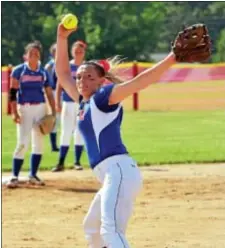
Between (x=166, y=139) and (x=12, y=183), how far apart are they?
6712 mm

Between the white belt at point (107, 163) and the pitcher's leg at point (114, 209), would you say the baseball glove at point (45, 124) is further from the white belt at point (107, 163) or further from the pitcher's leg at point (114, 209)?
the pitcher's leg at point (114, 209)

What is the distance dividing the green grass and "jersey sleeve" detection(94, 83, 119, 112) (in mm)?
7675

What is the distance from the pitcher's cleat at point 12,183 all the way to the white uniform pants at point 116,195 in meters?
5.62

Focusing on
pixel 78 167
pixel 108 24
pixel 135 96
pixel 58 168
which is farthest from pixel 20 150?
pixel 108 24

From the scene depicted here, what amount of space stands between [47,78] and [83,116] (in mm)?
5899

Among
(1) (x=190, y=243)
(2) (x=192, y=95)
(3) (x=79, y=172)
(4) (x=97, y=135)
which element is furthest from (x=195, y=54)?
(2) (x=192, y=95)

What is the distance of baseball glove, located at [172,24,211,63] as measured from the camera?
542 centimetres

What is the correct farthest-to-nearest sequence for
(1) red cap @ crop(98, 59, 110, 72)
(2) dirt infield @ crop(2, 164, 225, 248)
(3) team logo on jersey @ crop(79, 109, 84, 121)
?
(2) dirt infield @ crop(2, 164, 225, 248) → (1) red cap @ crop(98, 59, 110, 72) → (3) team logo on jersey @ crop(79, 109, 84, 121)

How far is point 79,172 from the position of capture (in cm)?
1301

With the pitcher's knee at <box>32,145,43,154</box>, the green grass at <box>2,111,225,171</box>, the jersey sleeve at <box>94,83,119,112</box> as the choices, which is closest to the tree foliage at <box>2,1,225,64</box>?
the green grass at <box>2,111,225,171</box>

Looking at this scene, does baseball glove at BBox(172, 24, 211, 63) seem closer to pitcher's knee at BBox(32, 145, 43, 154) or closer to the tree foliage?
pitcher's knee at BBox(32, 145, 43, 154)

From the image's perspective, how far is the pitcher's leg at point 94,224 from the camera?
6.21m

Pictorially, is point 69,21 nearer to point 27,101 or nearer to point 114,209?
point 114,209

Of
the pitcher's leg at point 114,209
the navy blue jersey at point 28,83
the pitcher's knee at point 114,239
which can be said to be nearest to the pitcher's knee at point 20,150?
the navy blue jersey at point 28,83
